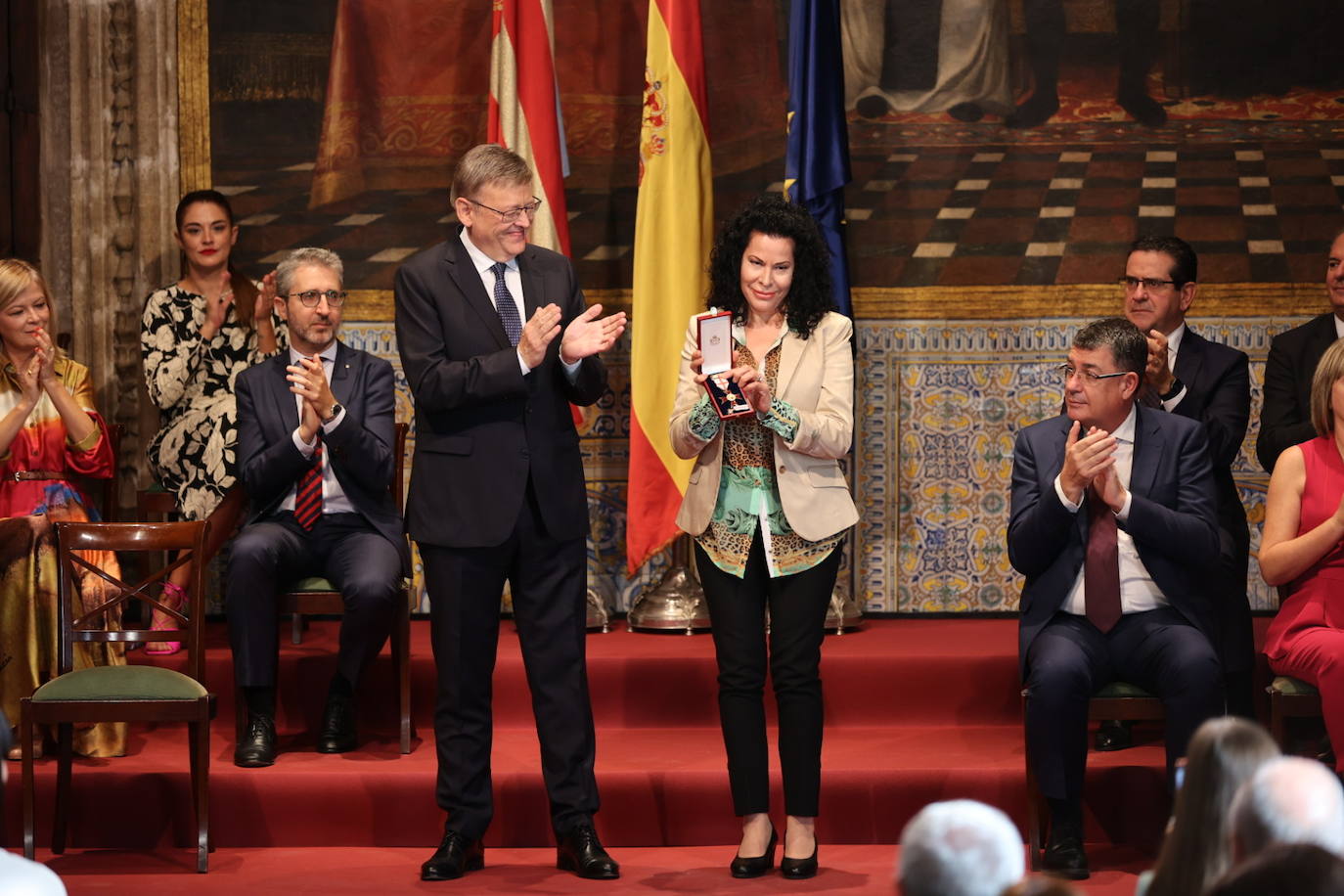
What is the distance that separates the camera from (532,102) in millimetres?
5918

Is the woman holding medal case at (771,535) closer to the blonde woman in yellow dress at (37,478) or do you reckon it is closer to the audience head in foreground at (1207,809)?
the blonde woman in yellow dress at (37,478)

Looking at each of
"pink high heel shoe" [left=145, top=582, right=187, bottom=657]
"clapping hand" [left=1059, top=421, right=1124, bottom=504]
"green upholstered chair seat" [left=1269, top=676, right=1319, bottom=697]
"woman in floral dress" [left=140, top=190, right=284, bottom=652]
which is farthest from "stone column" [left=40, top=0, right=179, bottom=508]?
"green upholstered chair seat" [left=1269, top=676, right=1319, bottom=697]

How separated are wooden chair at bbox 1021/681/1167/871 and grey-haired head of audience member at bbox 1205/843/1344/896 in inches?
114

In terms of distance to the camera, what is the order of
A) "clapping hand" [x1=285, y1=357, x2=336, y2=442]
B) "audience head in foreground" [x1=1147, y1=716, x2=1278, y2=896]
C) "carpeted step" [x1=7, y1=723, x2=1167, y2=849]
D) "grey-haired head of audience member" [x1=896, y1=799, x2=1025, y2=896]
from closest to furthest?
"grey-haired head of audience member" [x1=896, y1=799, x2=1025, y2=896] → "audience head in foreground" [x1=1147, y1=716, x2=1278, y2=896] → "carpeted step" [x1=7, y1=723, x2=1167, y2=849] → "clapping hand" [x1=285, y1=357, x2=336, y2=442]

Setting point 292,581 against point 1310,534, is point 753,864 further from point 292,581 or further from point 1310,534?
point 292,581

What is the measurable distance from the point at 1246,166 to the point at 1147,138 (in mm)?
383

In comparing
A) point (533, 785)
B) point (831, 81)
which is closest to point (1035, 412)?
point (831, 81)

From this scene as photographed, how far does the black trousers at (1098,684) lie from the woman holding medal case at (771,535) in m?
0.58

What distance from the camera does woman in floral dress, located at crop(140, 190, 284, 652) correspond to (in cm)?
581

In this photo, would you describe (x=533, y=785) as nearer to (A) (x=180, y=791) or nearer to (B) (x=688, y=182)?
(A) (x=180, y=791)

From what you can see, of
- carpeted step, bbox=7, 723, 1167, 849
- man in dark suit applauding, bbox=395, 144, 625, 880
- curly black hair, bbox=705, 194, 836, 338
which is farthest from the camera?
carpeted step, bbox=7, 723, 1167, 849

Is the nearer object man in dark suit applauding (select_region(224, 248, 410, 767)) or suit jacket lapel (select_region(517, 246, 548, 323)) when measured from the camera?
suit jacket lapel (select_region(517, 246, 548, 323))

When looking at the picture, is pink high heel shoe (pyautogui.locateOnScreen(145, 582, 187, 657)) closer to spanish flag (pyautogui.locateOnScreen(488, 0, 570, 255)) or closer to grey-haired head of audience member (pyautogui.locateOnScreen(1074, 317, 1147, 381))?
spanish flag (pyautogui.locateOnScreen(488, 0, 570, 255))

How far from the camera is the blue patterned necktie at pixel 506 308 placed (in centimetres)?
424
